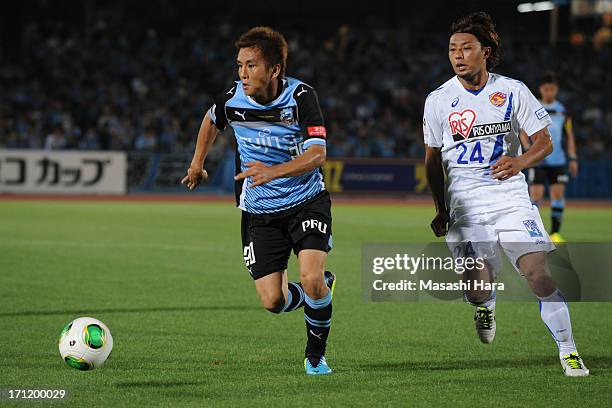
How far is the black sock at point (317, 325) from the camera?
6.41 meters

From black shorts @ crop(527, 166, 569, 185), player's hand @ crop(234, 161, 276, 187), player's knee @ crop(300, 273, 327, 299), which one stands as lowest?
black shorts @ crop(527, 166, 569, 185)

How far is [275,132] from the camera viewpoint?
20.9ft

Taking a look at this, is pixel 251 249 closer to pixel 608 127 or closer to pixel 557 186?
pixel 557 186

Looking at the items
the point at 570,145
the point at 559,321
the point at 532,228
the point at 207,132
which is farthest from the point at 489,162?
the point at 570,145

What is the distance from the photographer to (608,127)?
33344 millimetres

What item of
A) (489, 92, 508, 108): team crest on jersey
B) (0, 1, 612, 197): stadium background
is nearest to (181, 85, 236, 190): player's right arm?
(489, 92, 508, 108): team crest on jersey

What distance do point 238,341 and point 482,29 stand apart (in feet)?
9.73

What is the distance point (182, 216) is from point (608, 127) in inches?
700

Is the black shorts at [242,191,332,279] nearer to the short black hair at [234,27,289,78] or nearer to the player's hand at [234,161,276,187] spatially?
the player's hand at [234,161,276,187]

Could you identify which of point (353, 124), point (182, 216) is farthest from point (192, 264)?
point (353, 124)

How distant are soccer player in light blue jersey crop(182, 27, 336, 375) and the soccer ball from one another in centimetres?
110

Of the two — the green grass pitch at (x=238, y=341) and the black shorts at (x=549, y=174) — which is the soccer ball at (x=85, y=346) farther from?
the black shorts at (x=549, y=174)

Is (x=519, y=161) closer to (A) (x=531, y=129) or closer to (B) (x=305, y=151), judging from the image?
(A) (x=531, y=129)

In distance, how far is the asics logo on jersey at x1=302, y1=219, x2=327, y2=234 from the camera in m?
6.37
